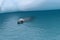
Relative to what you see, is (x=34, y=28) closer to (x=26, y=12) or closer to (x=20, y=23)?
(x=20, y=23)

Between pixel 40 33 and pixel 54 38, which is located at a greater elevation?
pixel 40 33

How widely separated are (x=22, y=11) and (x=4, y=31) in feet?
7.83

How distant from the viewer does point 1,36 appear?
300 centimetres

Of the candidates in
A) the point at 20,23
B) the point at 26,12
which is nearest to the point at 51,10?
the point at 26,12

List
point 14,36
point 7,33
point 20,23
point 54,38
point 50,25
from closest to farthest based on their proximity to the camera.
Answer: point 54,38, point 14,36, point 7,33, point 50,25, point 20,23

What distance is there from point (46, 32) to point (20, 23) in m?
0.99

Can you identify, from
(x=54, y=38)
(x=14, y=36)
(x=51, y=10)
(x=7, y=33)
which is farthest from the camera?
(x=51, y=10)

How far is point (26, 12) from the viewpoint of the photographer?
5.40 m

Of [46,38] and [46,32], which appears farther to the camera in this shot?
[46,32]

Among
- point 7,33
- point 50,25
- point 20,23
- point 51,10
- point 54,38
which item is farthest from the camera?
point 51,10

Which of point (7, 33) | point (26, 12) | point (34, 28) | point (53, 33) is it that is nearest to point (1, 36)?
point (7, 33)

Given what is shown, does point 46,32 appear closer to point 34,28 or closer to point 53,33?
point 53,33

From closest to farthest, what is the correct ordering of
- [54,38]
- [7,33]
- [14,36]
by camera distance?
1. [54,38]
2. [14,36]
3. [7,33]

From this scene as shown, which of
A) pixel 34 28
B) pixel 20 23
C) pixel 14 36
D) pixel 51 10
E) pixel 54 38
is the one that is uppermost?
pixel 51 10
